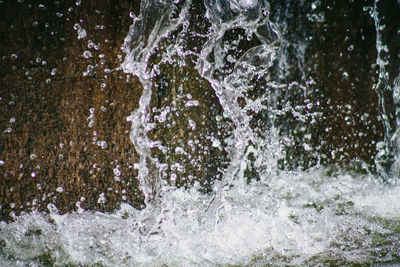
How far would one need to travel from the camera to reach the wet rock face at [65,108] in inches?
99.3

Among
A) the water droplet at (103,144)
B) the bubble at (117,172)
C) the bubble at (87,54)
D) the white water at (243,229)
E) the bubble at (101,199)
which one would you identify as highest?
the bubble at (87,54)

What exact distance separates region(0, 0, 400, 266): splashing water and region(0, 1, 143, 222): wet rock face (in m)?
0.10

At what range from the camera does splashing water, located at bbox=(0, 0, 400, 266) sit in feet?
7.80

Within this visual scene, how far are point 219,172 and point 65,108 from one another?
4.02 feet

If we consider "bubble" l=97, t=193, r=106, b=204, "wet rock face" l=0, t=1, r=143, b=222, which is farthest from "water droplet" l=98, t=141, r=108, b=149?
"bubble" l=97, t=193, r=106, b=204

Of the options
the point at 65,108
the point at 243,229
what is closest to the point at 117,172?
the point at 65,108

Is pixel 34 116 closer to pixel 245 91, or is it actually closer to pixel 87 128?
pixel 87 128

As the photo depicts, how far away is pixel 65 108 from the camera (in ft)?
8.48

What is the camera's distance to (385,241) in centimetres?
220

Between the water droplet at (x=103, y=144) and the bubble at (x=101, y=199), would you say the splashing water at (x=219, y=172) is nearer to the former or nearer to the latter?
the bubble at (x=101, y=199)

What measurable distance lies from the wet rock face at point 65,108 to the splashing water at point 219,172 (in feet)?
0.34

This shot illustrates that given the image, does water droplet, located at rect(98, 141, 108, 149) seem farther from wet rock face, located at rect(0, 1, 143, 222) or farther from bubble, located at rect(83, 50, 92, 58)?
bubble, located at rect(83, 50, 92, 58)

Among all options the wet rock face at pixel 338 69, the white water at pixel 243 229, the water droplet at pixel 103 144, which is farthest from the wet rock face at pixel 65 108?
the wet rock face at pixel 338 69

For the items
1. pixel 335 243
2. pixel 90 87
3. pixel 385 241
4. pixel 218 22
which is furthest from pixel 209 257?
pixel 218 22
